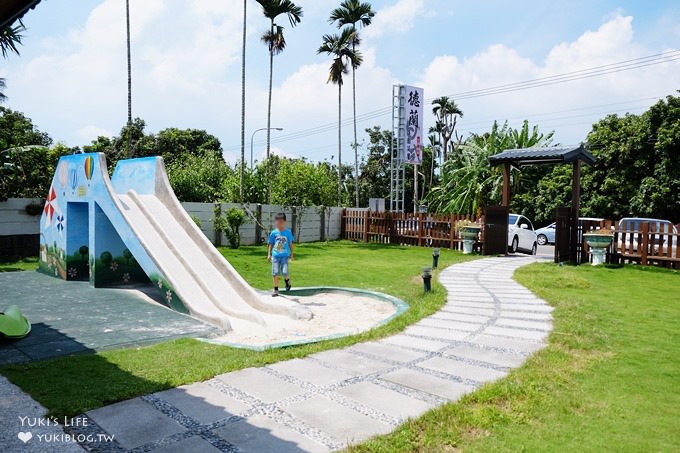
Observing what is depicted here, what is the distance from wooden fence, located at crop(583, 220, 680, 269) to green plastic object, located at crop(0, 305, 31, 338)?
1383cm

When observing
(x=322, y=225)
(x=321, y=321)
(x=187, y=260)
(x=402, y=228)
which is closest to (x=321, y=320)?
(x=321, y=321)

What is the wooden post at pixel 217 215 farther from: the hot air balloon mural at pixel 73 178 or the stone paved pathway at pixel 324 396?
the stone paved pathway at pixel 324 396

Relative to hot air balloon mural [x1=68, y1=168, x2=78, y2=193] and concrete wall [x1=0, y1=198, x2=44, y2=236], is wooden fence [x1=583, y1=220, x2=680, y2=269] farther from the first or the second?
concrete wall [x1=0, y1=198, x2=44, y2=236]

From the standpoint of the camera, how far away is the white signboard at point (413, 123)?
73.3 feet

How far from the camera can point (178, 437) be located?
125 inches

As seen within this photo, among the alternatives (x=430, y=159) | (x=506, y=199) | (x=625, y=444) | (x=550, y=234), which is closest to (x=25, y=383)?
(x=625, y=444)

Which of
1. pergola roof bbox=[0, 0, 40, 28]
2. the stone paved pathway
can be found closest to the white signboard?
the stone paved pathway

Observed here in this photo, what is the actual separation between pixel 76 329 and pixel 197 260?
2.85 meters

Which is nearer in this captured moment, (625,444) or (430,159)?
(625,444)

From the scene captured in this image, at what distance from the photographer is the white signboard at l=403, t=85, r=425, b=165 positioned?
2234 cm

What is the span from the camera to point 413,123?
74.1ft

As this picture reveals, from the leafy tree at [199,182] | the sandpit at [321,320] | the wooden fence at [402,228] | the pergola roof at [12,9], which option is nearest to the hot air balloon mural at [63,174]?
the sandpit at [321,320]

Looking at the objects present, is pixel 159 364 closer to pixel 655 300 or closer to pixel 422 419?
pixel 422 419

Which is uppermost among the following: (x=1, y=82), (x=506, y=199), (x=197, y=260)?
(x=1, y=82)
